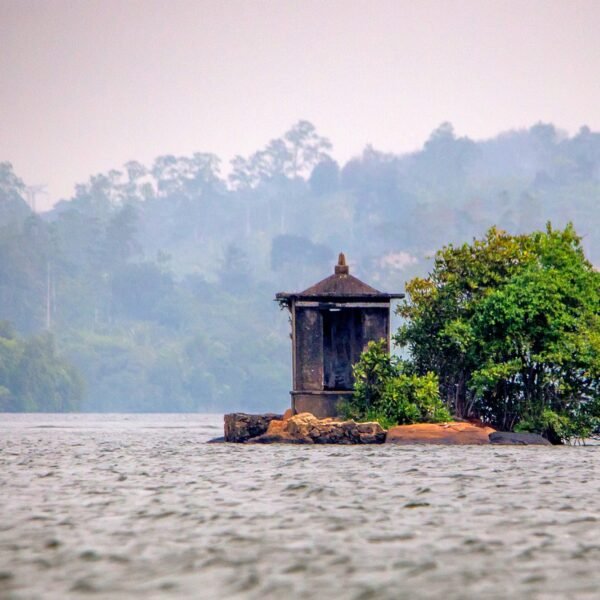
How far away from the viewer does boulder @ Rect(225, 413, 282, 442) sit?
36031mm

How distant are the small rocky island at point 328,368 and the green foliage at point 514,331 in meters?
1.02

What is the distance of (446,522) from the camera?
15.1 meters

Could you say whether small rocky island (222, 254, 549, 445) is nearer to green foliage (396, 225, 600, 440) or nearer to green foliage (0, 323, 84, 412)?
green foliage (396, 225, 600, 440)

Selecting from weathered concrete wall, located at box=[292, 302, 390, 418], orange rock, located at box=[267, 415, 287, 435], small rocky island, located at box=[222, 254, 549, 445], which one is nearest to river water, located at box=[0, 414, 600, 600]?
small rocky island, located at box=[222, 254, 549, 445]

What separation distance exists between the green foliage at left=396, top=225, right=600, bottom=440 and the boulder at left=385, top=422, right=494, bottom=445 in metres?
1.23

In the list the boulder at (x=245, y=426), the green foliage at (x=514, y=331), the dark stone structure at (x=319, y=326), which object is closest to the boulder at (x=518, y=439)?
the green foliage at (x=514, y=331)

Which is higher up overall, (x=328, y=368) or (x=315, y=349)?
(x=315, y=349)

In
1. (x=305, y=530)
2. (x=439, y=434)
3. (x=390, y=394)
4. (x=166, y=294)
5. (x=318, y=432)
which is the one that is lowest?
(x=305, y=530)

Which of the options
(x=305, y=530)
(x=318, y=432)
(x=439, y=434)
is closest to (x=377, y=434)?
(x=439, y=434)

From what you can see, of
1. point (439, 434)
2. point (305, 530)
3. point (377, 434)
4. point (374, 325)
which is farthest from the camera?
point (374, 325)

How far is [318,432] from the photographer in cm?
3362

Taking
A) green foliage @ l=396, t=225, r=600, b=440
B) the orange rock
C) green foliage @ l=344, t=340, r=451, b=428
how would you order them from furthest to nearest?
the orange rock → green foliage @ l=344, t=340, r=451, b=428 → green foliage @ l=396, t=225, r=600, b=440

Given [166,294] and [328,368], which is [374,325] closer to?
[328,368]

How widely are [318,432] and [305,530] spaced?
1918 centimetres
